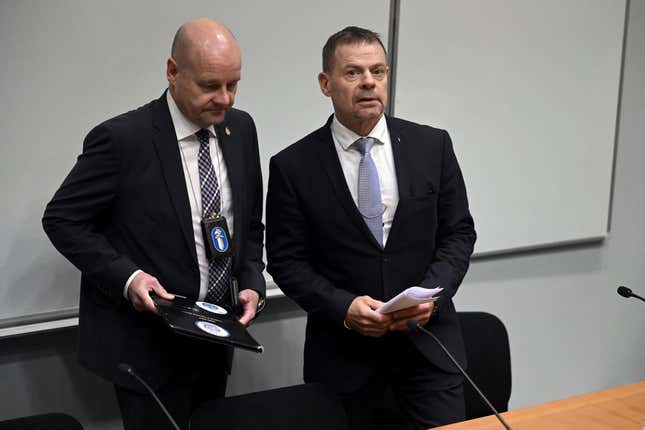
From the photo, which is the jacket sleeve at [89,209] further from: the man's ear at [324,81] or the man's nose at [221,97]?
the man's ear at [324,81]

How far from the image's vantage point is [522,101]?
12.4 ft

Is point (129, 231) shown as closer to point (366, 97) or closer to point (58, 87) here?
point (58, 87)

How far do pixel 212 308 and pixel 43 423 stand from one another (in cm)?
53

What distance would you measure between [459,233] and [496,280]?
136 centimetres

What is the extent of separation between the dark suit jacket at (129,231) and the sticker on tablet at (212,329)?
0.87ft

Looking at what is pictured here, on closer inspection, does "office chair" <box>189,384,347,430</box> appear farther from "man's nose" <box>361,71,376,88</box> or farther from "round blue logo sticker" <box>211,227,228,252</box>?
"man's nose" <box>361,71,376,88</box>

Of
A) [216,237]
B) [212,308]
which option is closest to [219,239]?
[216,237]

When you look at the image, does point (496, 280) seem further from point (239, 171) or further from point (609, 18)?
point (239, 171)

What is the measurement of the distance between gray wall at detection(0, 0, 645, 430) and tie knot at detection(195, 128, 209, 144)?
1.17 meters

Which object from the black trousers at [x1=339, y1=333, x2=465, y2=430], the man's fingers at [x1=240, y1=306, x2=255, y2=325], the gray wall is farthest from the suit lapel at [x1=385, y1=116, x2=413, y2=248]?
the gray wall

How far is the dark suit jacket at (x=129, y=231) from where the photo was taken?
224 centimetres

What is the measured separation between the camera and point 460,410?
257 centimetres

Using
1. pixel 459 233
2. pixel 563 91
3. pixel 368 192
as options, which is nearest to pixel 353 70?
pixel 368 192

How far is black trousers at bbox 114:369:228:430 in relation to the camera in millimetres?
2355
